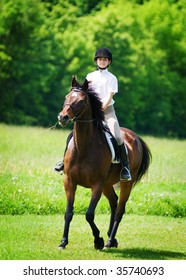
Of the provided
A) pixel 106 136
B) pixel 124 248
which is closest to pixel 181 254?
pixel 124 248

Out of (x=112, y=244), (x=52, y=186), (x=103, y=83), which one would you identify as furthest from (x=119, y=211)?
(x=52, y=186)

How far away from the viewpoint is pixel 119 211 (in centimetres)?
1002

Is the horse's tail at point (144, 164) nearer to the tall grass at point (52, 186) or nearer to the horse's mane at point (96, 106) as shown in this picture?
the horse's mane at point (96, 106)

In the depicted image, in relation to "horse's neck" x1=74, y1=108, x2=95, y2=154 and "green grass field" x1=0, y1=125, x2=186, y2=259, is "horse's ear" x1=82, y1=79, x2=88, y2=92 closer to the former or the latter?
"horse's neck" x1=74, y1=108, x2=95, y2=154

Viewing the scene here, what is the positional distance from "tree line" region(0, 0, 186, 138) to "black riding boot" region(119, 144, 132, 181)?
21.4 meters

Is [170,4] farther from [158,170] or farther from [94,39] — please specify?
[158,170]

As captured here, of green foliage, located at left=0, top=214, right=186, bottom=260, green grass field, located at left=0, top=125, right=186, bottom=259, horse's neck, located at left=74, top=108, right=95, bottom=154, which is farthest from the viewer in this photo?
green grass field, located at left=0, top=125, right=186, bottom=259

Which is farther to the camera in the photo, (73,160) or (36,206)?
(36,206)

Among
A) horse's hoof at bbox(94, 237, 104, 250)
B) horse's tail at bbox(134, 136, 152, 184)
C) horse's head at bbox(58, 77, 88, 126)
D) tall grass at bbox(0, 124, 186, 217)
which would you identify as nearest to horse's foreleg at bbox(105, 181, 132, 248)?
horse's hoof at bbox(94, 237, 104, 250)

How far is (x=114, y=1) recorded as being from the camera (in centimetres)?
3303

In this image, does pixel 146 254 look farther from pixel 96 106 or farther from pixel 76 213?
pixel 76 213

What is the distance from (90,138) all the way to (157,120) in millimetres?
25376

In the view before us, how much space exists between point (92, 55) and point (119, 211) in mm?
24915

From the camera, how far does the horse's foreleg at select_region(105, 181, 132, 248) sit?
9.67m
